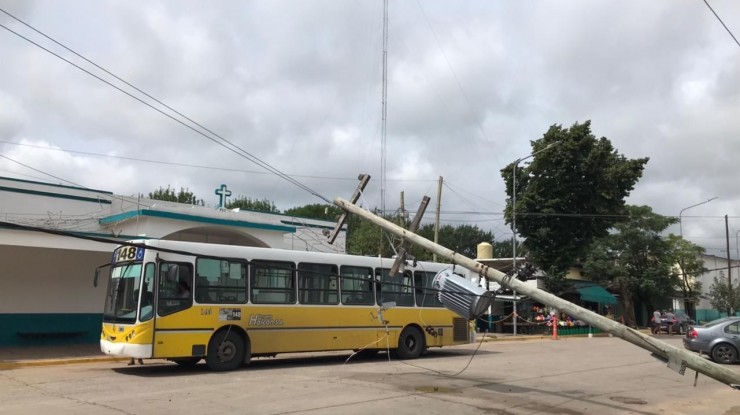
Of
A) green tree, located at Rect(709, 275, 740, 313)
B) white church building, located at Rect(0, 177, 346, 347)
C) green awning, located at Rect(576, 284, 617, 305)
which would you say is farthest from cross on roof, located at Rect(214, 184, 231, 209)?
green tree, located at Rect(709, 275, 740, 313)

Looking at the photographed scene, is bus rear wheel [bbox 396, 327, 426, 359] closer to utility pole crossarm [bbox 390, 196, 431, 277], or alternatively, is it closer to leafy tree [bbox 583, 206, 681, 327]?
utility pole crossarm [bbox 390, 196, 431, 277]

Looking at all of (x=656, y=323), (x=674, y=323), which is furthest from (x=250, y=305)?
(x=674, y=323)

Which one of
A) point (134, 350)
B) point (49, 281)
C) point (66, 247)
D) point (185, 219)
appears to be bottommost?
point (134, 350)

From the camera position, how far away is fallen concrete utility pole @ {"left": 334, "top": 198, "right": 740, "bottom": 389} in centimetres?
826

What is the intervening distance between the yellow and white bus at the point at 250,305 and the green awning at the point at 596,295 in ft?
84.3

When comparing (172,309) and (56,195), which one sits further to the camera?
(56,195)

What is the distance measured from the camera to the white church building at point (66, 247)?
1847cm

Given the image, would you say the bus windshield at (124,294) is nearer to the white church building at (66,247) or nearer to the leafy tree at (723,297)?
the white church building at (66,247)

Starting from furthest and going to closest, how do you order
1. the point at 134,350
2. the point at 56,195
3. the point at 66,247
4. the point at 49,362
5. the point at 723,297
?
1. the point at 723,297
2. the point at 56,195
3. the point at 66,247
4. the point at 49,362
5. the point at 134,350

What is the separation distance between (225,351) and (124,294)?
8.66 feet

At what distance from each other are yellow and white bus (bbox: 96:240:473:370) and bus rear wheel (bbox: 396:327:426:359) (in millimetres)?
30

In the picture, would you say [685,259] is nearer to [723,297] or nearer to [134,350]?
[723,297]

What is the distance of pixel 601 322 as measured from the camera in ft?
29.6

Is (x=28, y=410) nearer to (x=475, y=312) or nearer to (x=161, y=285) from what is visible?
(x=161, y=285)
